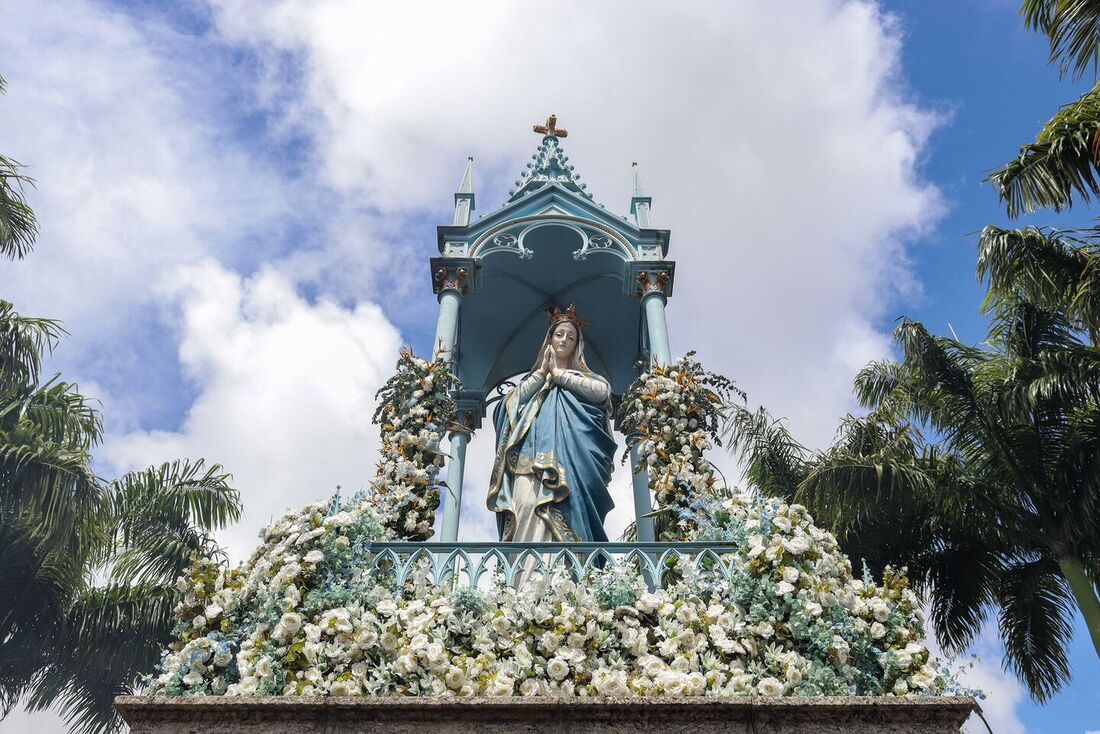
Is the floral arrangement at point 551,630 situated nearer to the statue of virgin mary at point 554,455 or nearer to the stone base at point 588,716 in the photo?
the stone base at point 588,716

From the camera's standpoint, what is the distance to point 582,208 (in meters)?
10.2

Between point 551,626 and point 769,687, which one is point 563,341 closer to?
point 551,626

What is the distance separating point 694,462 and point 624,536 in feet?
21.5

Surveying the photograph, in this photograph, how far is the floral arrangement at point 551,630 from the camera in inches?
184

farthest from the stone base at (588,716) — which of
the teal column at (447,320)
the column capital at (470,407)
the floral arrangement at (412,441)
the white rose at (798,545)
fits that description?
the column capital at (470,407)

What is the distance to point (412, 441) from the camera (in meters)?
7.13

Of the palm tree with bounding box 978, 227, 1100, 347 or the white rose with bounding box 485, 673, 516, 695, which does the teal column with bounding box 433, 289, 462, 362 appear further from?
the palm tree with bounding box 978, 227, 1100, 347

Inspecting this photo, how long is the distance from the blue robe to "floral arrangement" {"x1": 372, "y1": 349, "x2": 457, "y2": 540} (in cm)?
82

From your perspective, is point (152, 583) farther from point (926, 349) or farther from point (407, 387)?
point (926, 349)

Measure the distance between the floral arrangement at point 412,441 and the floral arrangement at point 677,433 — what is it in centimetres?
165

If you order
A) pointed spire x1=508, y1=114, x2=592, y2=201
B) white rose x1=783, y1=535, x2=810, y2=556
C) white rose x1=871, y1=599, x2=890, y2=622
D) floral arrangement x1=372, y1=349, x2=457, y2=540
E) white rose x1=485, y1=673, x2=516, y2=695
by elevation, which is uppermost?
pointed spire x1=508, y1=114, x2=592, y2=201

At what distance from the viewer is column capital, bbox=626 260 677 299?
31.2 feet

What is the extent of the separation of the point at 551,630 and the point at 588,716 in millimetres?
851

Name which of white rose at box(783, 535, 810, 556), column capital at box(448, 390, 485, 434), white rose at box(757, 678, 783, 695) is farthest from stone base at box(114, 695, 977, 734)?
column capital at box(448, 390, 485, 434)
